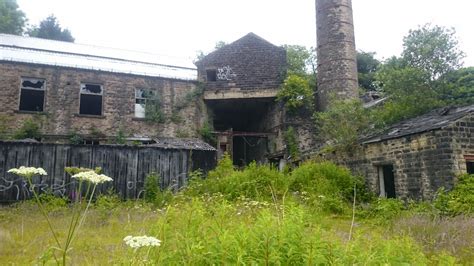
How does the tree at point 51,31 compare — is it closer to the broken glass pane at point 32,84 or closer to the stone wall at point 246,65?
the broken glass pane at point 32,84

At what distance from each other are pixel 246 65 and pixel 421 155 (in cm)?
1365

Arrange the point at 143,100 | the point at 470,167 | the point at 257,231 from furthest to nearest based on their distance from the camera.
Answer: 1. the point at 143,100
2. the point at 470,167
3. the point at 257,231

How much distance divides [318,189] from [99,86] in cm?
1382

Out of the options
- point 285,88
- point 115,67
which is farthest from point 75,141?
point 285,88

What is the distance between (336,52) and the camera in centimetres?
2181

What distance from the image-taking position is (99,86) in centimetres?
2011

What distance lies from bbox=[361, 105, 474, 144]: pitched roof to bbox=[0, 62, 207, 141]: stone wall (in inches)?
425

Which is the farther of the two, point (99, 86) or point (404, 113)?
point (99, 86)

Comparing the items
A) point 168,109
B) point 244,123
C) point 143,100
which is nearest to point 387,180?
point 168,109

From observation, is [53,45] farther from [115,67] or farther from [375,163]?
[375,163]

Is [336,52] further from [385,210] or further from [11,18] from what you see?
[11,18]

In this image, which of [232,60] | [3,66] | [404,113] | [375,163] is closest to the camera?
[375,163]

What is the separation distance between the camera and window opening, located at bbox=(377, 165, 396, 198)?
13.3m

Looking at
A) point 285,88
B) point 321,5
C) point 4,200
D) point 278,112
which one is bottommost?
point 4,200
